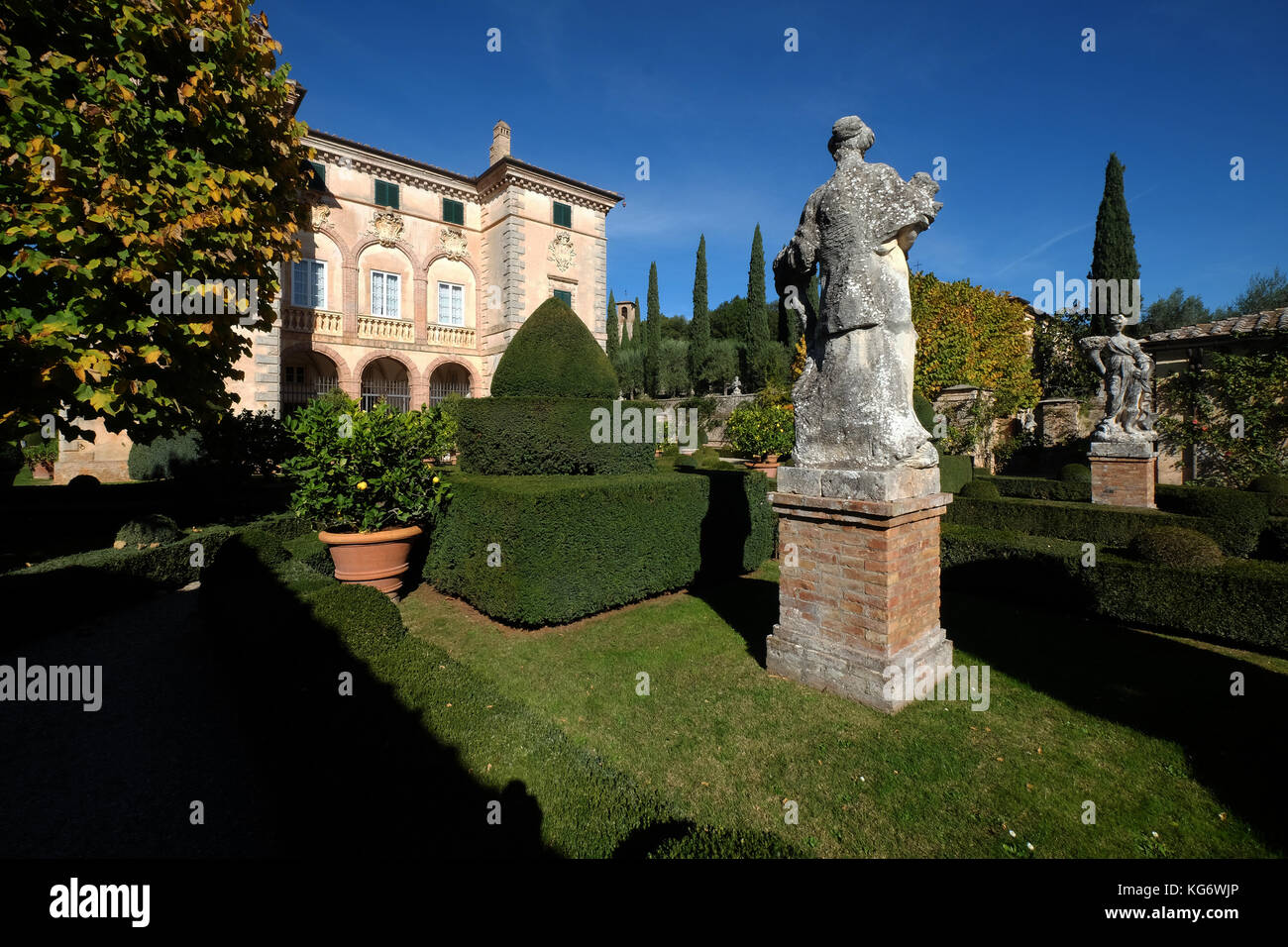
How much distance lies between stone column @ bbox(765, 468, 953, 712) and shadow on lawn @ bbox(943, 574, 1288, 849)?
1.08 metres

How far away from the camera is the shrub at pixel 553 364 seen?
7.96 meters

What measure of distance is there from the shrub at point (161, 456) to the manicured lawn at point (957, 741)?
11619mm

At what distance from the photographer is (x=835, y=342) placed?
461cm

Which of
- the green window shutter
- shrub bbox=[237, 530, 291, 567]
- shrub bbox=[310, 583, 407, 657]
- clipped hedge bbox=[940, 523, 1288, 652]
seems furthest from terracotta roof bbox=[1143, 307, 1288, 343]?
the green window shutter

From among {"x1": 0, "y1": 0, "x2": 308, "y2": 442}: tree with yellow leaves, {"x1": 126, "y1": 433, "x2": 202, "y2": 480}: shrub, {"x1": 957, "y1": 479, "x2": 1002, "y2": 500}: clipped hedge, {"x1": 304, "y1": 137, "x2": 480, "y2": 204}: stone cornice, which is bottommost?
{"x1": 957, "y1": 479, "x2": 1002, "y2": 500}: clipped hedge

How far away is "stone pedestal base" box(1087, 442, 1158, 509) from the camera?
984 cm

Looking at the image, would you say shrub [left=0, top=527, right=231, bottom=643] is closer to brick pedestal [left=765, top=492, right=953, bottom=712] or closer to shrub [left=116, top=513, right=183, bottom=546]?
shrub [left=116, top=513, right=183, bottom=546]

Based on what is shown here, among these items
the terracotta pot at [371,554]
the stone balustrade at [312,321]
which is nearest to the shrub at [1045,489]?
the terracotta pot at [371,554]

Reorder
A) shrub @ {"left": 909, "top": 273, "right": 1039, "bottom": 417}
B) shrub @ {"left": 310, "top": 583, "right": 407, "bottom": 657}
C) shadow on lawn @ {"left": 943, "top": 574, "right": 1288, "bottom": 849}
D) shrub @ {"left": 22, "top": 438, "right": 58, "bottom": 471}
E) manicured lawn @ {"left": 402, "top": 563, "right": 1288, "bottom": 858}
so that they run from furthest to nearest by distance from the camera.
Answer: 1. shrub @ {"left": 909, "top": 273, "right": 1039, "bottom": 417}
2. shrub @ {"left": 22, "top": 438, "right": 58, "bottom": 471}
3. shrub @ {"left": 310, "top": 583, "right": 407, "bottom": 657}
4. shadow on lawn @ {"left": 943, "top": 574, "right": 1288, "bottom": 849}
5. manicured lawn @ {"left": 402, "top": 563, "right": 1288, "bottom": 858}

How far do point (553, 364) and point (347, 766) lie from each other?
20.0 ft

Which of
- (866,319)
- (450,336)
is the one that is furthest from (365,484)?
(450,336)

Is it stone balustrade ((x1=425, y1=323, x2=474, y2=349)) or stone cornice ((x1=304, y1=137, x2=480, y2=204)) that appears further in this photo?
stone balustrade ((x1=425, y1=323, x2=474, y2=349))

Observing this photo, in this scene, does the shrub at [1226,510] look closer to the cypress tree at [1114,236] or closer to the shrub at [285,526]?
the shrub at [285,526]
